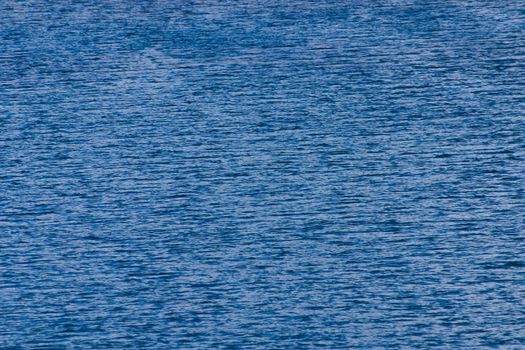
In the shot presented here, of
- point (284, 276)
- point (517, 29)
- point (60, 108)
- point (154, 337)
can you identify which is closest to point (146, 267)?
point (154, 337)

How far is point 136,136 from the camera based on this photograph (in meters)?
1.11

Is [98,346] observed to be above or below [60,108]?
below

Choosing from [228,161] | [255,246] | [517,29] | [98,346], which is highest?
[517,29]

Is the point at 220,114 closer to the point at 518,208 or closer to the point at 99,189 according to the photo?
the point at 99,189

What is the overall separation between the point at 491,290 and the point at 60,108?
811mm

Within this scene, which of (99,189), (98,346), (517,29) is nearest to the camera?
(98,346)

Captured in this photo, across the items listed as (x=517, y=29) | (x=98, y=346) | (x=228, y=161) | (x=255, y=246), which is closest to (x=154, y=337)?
(x=98, y=346)

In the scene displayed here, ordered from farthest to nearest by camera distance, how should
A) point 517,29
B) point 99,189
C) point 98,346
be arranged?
point 517,29
point 99,189
point 98,346

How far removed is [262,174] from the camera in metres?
1.08

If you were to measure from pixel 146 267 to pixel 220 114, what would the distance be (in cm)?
31

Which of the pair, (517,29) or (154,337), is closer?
(154,337)

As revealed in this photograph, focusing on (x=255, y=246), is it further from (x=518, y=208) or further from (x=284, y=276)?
(x=518, y=208)

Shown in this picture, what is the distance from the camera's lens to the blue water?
97 centimetres

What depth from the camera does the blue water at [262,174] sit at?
97 cm
